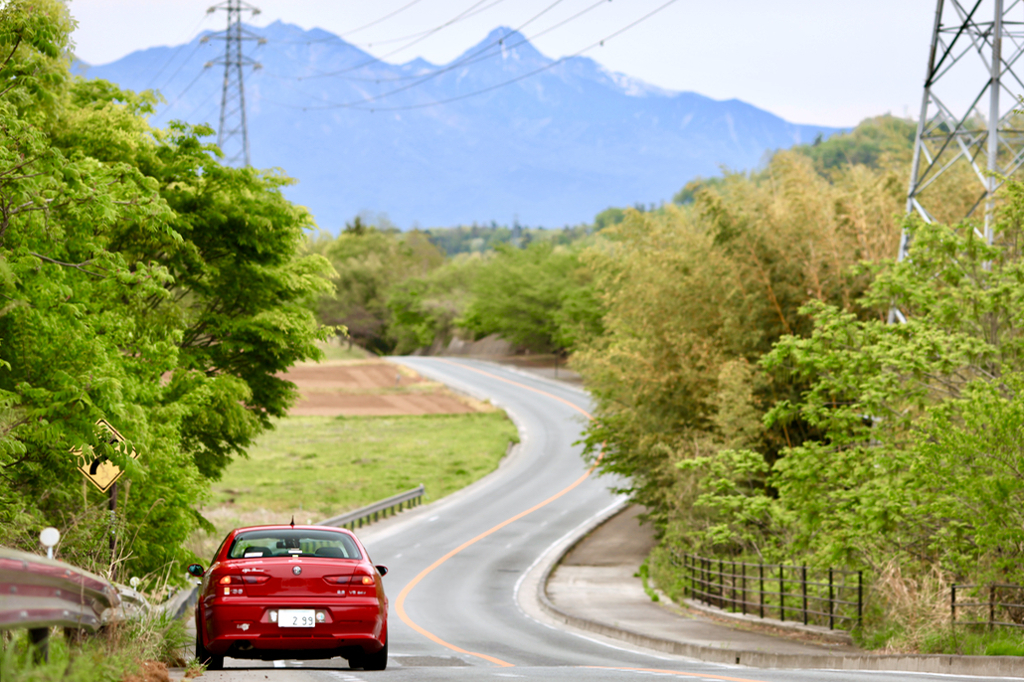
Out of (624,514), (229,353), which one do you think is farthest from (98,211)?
(624,514)

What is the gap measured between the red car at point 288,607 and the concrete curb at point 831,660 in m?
7.01

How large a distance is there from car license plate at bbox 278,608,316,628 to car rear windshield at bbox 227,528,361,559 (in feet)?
1.94

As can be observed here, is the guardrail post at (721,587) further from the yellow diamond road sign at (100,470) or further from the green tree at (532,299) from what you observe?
the green tree at (532,299)

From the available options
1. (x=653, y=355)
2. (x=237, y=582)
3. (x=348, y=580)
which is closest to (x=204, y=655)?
(x=237, y=582)

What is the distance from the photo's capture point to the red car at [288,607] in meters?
10.0

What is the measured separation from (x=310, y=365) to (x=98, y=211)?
90347 mm

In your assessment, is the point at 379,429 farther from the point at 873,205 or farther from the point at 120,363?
the point at 120,363

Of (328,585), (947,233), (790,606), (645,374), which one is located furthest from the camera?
(645,374)

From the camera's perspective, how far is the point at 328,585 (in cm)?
1017

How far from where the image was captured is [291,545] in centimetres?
1105

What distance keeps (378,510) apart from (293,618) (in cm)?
3497

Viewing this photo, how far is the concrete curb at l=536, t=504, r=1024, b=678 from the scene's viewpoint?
12490mm

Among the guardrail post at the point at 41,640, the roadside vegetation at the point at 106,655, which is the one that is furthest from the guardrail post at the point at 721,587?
the guardrail post at the point at 41,640

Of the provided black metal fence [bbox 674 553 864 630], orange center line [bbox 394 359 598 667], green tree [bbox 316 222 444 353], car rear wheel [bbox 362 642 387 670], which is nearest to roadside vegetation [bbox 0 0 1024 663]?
black metal fence [bbox 674 553 864 630]
